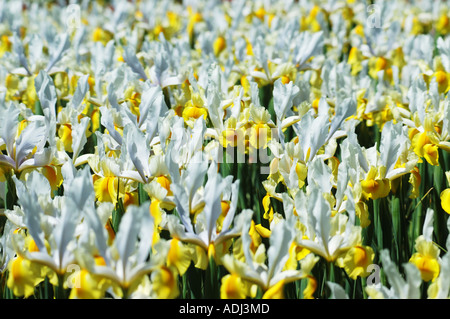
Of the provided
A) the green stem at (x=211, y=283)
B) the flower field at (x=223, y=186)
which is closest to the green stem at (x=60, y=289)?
the flower field at (x=223, y=186)

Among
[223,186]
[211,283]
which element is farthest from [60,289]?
[223,186]

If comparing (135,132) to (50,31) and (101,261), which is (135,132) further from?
(50,31)

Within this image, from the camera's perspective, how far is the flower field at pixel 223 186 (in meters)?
1.84

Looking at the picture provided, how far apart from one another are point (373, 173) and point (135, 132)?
0.95m

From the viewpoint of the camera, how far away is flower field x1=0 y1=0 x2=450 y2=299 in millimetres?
1841

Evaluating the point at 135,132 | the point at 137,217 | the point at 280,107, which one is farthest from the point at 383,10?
the point at 137,217

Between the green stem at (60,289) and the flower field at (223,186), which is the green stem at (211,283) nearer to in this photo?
the flower field at (223,186)

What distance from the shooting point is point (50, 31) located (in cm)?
484

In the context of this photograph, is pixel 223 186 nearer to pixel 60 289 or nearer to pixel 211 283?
pixel 211 283

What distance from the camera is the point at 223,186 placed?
77.5 inches

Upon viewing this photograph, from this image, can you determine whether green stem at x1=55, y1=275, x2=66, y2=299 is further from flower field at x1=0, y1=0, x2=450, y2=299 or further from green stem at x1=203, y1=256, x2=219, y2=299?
green stem at x1=203, y1=256, x2=219, y2=299

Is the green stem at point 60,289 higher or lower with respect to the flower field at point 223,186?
lower

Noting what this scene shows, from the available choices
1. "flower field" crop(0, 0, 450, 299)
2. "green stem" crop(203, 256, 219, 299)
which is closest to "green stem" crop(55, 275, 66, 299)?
"flower field" crop(0, 0, 450, 299)

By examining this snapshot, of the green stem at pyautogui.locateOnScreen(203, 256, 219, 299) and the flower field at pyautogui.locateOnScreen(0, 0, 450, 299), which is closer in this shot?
the flower field at pyautogui.locateOnScreen(0, 0, 450, 299)
